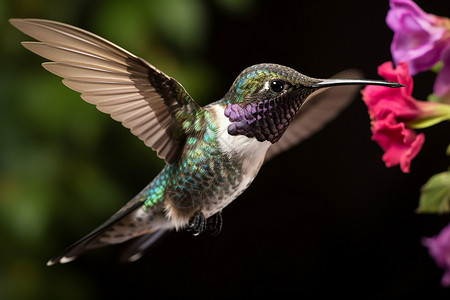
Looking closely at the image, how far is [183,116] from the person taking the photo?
1.69 feet

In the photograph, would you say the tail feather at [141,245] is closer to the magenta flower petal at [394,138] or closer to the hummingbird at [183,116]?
the hummingbird at [183,116]

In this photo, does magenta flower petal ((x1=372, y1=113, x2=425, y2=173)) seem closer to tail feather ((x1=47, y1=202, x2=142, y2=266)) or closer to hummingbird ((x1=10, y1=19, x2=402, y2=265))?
hummingbird ((x1=10, y1=19, x2=402, y2=265))

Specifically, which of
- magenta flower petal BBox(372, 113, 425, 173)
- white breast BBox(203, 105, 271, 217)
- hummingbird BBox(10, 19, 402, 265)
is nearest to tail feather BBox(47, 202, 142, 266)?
hummingbird BBox(10, 19, 402, 265)

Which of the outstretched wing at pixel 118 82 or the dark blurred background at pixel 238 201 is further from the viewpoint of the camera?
the dark blurred background at pixel 238 201

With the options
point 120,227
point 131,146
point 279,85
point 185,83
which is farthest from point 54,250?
point 279,85

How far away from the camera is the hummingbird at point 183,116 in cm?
42

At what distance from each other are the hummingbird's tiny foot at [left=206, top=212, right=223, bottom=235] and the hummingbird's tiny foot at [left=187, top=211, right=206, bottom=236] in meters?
0.01

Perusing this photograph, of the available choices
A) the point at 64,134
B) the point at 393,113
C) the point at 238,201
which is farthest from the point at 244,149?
the point at 238,201

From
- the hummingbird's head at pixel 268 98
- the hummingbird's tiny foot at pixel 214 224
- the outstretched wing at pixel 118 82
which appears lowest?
the hummingbird's tiny foot at pixel 214 224

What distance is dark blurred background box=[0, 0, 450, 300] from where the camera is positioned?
1.46 m

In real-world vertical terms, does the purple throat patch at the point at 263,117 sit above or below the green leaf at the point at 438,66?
above

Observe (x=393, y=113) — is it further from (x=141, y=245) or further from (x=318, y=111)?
(x=141, y=245)

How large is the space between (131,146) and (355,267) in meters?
0.93

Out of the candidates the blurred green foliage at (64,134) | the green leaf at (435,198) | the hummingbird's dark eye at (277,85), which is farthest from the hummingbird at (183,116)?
the blurred green foliage at (64,134)
